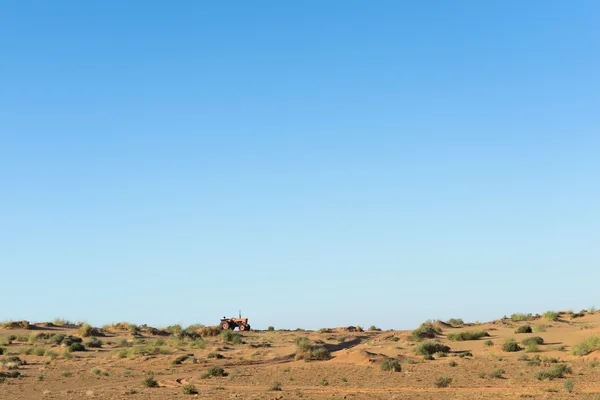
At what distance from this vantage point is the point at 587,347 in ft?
131

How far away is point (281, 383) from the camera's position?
3369cm

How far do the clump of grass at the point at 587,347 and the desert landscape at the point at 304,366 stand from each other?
0.08m

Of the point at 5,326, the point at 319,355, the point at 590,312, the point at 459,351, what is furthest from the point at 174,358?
the point at 590,312

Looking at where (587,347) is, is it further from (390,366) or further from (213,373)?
(213,373)

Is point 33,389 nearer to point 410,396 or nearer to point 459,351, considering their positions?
point 410,396

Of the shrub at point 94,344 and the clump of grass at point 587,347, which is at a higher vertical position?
the shrub at point 94,344

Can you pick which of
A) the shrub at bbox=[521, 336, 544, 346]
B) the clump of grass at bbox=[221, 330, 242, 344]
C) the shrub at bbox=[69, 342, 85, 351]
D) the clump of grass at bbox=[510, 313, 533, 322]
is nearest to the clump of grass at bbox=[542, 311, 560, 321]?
the clump of grass at bbox=[510, 313, 533, 322]

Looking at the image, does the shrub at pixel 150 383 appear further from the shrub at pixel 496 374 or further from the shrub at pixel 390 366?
the shrub at pixel 496 374

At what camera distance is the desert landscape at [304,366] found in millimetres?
29859

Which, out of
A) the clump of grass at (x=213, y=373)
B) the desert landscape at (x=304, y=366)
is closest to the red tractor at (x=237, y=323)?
the desert landscape at (x=304, y=366)

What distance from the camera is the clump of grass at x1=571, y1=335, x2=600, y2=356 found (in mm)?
39125

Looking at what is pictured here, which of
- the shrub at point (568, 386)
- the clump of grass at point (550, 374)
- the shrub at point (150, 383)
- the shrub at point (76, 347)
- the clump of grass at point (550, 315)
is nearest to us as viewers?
the shrub at point (568, 386)

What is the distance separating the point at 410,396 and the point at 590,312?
59510 millimetres

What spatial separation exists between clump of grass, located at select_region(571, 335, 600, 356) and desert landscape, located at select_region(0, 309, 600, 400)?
0.26 feet
